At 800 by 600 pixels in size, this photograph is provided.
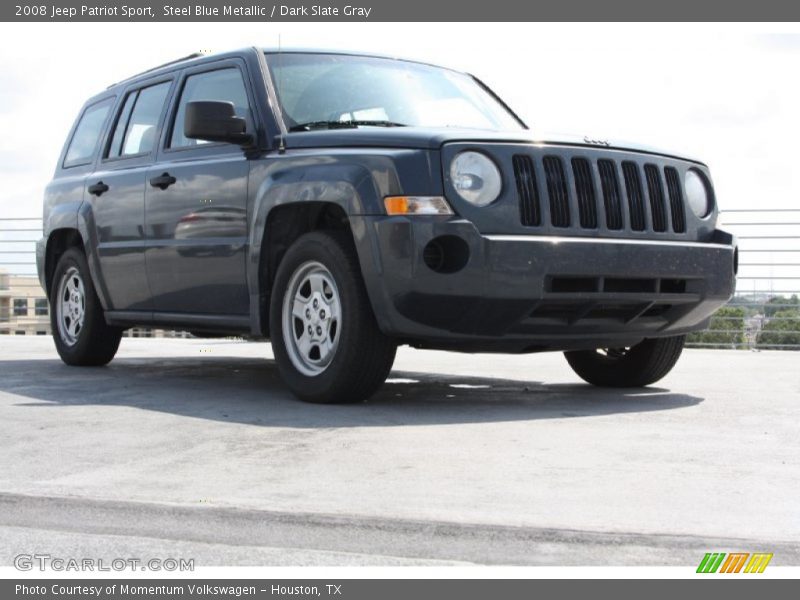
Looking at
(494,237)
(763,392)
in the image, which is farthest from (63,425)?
(763,392)

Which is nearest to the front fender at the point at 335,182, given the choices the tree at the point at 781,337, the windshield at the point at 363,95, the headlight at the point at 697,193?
the windshield at the point at 363,95

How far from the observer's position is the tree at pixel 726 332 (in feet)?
46.9

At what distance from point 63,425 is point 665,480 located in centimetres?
278

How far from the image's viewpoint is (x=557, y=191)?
20.1ft

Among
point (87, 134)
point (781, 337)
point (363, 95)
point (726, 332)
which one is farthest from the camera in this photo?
point (726, 332)

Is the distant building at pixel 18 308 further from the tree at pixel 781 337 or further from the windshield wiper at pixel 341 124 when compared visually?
the windshield wiper at pixel 341 124

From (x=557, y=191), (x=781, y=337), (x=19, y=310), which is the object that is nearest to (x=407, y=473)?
(x=557, y=191)

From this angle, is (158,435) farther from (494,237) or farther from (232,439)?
(494,237)

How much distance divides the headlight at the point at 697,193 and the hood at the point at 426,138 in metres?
0.25

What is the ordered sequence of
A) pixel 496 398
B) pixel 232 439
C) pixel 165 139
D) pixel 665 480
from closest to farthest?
pixel 665 480, pixel 232 439, pixel 496 398, pixel 165 139

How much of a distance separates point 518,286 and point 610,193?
0.80 m

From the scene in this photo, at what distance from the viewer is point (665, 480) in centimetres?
426

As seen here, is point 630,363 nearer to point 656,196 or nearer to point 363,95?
point 656,196

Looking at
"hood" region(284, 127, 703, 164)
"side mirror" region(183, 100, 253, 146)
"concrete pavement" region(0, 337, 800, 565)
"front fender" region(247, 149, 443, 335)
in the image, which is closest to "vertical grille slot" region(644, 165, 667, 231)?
"hood" region(284, 127, 703, 164)
